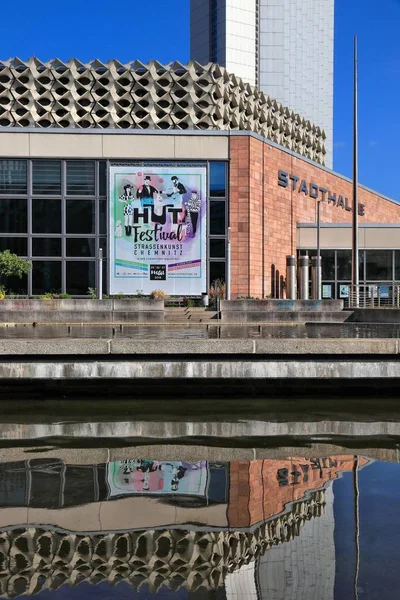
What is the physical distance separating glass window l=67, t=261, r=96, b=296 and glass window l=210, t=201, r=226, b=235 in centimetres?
872

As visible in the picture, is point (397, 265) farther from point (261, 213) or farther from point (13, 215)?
point (13, 215)

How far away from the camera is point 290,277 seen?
44000 mm

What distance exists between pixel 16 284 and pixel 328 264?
76.6 ft

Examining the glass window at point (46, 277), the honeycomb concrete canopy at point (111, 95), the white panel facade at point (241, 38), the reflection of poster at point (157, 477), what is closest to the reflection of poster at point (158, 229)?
the glass window at point (46, 277)

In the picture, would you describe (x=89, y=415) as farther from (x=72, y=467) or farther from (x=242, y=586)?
(x=242, y=586)

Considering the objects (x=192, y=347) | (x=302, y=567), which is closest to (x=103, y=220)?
(x=192, y=347)

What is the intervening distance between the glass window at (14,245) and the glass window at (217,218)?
13.0m

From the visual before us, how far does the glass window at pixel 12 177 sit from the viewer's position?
4422 centimetres

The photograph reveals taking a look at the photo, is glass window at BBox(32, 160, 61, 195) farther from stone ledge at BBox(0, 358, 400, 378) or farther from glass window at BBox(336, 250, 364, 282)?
stone ledge at BBox(0, 358, 400, 378)

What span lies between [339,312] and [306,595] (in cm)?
2656

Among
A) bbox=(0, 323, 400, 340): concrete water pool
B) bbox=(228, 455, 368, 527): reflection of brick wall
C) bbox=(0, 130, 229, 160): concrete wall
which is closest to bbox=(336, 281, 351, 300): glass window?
bbox=(0, 130, 229, 160): concrete wall

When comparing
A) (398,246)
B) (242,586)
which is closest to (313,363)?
(242,586)

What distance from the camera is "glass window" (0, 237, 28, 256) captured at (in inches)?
1738

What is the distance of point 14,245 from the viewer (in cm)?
4416
